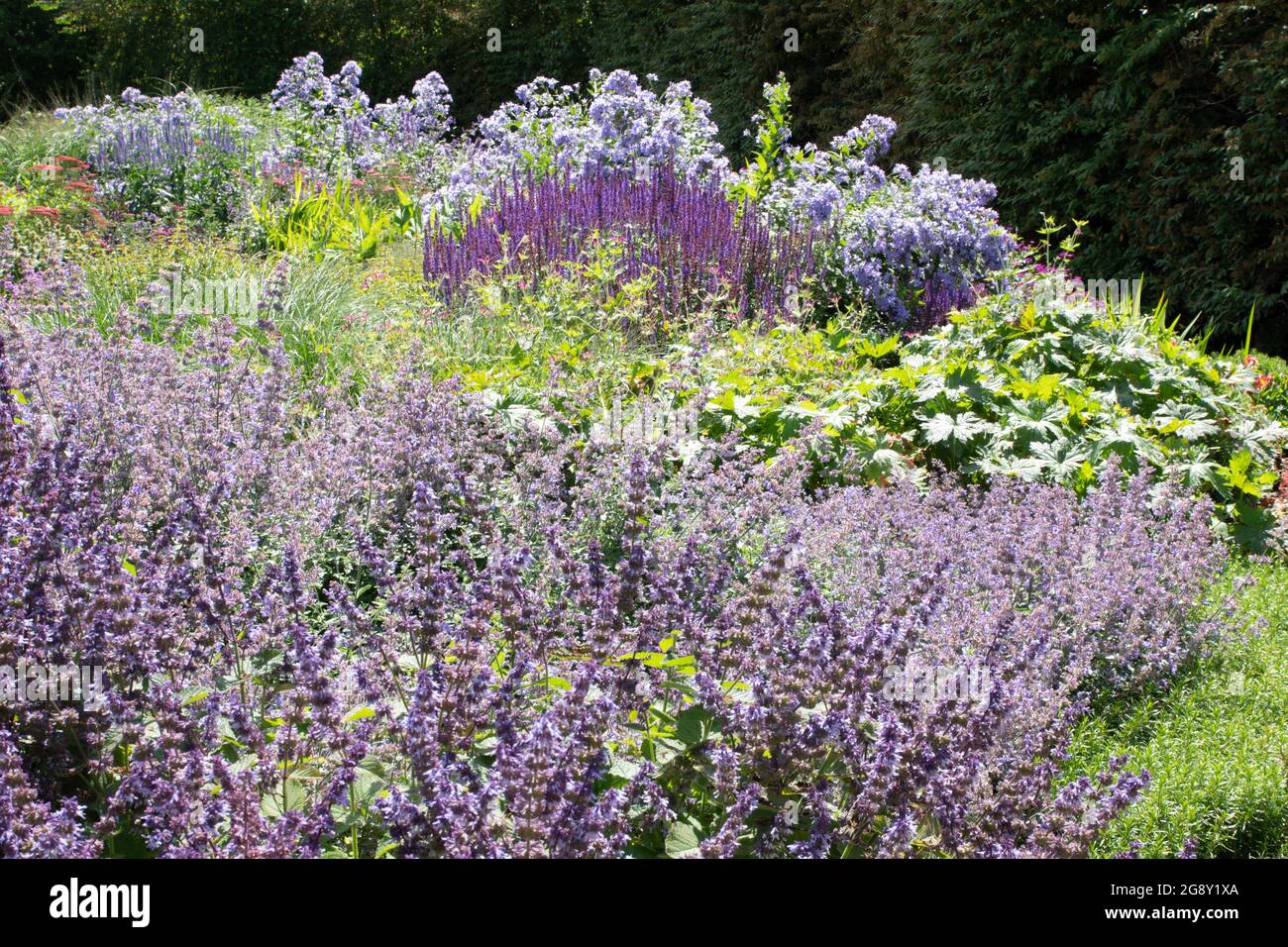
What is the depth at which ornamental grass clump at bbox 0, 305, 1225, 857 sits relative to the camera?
214 centimetres

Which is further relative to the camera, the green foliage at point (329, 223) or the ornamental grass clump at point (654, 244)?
the green foliage at point (329, 223)

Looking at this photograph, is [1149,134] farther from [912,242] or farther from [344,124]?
[344,124]

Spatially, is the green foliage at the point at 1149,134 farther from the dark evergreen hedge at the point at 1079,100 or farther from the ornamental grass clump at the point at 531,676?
the ornamental grass clump at the point at 531,676

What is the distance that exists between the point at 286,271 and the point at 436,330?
78cm

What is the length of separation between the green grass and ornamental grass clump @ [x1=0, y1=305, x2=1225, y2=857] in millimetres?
157

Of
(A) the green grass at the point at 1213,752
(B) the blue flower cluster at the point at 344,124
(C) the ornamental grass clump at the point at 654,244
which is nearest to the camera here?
(A) the green grass at the point at 1213,752

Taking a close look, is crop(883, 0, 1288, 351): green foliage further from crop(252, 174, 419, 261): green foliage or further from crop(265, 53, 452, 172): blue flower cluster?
crop(252, 174, 419, 261): green foliage

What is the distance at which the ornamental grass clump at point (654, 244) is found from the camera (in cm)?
665

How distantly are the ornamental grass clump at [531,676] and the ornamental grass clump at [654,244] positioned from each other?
9.38 ft

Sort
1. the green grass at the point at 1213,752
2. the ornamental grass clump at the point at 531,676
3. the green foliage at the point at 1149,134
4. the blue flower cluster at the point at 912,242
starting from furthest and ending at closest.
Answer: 1. the green foliage at the point at 1149,134
2. the blue flower cluster at the point at 912,242
3. the green grass at the point at 1213,752
4. the ornamental grass clump at the point at 531,676

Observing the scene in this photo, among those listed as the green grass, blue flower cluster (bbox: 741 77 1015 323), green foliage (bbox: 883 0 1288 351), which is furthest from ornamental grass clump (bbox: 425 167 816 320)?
green foliage (bbox: 883 0 1288 351)

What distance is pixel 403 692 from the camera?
8.37ft

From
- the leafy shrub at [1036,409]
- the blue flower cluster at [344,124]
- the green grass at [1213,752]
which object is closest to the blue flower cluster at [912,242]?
the leafy shrub at [1036,409]

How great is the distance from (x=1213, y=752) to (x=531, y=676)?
2.06 m
